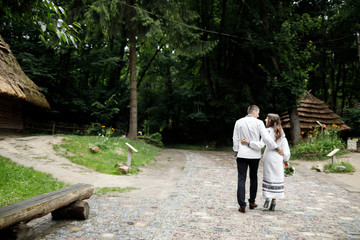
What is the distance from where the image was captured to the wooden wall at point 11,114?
50.2 ft

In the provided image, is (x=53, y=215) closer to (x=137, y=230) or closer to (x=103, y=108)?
(x=137, y=230)

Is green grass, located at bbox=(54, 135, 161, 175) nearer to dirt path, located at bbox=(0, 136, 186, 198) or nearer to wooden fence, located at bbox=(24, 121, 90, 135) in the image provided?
dirt path, located at bbox=(0, 136, 186, 198)

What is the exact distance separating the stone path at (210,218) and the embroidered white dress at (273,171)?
40cm

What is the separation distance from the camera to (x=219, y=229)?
4.02 meters

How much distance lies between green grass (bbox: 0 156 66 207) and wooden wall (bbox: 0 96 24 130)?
29.1 feet

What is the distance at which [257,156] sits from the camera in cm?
520

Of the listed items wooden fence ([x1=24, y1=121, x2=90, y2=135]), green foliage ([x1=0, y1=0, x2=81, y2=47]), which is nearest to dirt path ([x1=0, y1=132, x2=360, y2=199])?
green foliage ([x1=0, y1=0, x2=81, y2=47])

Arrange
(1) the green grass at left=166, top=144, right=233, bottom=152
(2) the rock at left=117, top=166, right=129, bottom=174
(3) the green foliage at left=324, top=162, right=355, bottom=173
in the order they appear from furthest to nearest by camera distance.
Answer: (1) the green grass at left=166, top=144, right=233, bottom=152 < (3) the green foliage at left=324, top=162, right=355, bottom=173 < (2) the rock at left=117, top=166, right=129, bottom=174

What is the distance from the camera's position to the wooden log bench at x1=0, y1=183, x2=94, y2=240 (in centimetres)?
304

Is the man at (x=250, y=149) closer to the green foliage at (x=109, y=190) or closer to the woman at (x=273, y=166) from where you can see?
the woman at (x=273, y=166)

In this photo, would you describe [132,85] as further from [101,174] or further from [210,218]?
[210,218]

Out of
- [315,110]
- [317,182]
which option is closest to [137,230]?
[317,182]

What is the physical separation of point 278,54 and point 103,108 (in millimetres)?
13316

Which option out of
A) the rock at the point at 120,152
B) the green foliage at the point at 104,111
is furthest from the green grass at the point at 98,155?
the green foliage at the point at 104,111
